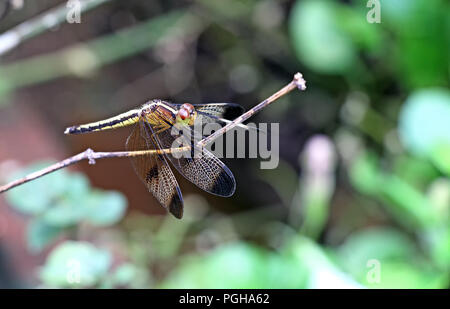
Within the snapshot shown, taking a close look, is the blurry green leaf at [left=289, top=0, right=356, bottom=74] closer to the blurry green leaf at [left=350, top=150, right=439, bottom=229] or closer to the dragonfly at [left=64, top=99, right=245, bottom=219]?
the blurry green leaf at [left=350, top=150, right=439, bottom=229]

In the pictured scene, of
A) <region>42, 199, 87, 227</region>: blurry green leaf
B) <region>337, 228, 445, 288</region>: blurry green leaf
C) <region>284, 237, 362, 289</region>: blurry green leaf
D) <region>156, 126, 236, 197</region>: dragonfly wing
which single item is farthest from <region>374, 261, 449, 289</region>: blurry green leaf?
<region>42, 199, 87, 227</region>: blurry green leaf

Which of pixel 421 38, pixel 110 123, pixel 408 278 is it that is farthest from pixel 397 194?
pixel 110 123

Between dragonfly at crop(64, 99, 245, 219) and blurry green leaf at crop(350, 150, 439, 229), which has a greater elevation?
blurry green leaf at crop(350, 150, 439, 229)

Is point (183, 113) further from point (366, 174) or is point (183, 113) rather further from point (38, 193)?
point (366, 174)

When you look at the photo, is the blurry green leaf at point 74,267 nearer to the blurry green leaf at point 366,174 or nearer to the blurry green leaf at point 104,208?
the blurry green leaf at point 104,208

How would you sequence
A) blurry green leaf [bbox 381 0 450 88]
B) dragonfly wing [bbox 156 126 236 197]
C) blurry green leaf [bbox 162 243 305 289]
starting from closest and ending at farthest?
dragonfly wing [bbox 156 126 236 197], blurry green leaf [bbox 162 243 305 289], blurry green leaf [bbox 381 0 450 88]
